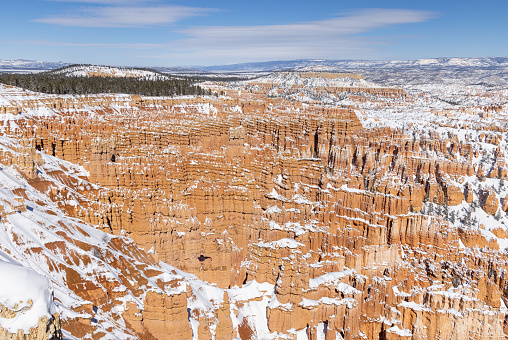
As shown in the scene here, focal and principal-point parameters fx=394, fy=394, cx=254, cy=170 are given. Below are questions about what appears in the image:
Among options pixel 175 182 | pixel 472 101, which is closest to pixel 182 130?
pixel 175 182

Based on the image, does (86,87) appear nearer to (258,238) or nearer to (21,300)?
(258,238)

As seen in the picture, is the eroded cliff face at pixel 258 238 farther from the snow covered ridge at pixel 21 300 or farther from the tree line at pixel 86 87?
the tree line at pixel 86 87

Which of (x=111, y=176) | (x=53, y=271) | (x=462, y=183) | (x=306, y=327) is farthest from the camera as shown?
(x=462, y=183)

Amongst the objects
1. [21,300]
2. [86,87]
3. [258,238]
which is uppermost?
[86,87]

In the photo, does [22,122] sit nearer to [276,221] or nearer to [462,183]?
[276,221]

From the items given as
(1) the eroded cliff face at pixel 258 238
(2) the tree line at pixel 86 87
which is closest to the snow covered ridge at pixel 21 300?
(1) the eroded cliff face at pixel 258 238

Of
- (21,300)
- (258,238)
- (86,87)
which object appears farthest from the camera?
(86,87)

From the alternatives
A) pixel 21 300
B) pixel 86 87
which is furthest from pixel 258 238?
pixel 86 87

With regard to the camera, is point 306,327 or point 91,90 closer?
point 306,327
